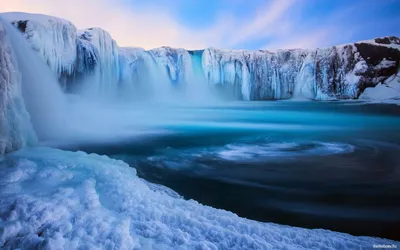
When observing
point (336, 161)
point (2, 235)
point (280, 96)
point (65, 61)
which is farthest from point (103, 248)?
point (280, 96)

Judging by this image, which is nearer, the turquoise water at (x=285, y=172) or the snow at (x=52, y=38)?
the turquoise water at (x=285, y=172)

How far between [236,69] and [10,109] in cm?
1827

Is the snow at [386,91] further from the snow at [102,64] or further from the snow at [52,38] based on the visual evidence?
the snow at [52,38]

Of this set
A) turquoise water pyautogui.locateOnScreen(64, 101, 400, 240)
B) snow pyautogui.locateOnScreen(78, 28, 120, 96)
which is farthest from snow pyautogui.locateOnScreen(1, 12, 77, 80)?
Answer: turquoise water pyautogui.locateOnScreen(64, 101, 400, 240)

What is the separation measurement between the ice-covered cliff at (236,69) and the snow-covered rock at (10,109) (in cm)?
799

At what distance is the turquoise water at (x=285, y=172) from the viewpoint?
268cm

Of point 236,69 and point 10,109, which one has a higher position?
point 236,69

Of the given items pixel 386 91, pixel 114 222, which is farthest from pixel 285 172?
pixel 386 91

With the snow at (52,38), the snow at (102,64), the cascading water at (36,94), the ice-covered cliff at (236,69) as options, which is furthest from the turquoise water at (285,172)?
the ice-covered cliff at (236,69)

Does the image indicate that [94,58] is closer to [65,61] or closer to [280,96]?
[65,61]

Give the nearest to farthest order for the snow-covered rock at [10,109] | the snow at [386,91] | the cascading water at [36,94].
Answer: the snow-covered rock at [10,109], the cascading water at [36,94], the snow at [386,91]

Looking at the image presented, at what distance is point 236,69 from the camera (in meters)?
20.8

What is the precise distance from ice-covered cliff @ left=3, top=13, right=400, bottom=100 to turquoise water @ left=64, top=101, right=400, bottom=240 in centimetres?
844

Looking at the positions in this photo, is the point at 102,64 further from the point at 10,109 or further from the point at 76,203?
the point at 76,203
